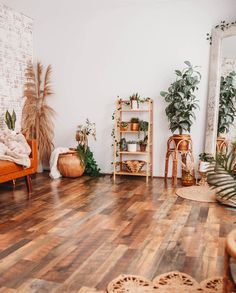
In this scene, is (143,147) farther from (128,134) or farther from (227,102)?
(227,102)

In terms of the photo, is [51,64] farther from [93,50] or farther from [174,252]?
[174,252]

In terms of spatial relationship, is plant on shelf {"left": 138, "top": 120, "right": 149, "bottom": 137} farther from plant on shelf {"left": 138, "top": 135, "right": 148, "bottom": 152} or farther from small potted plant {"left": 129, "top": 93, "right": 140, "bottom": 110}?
small potted plant {"left": 129, "top": 93, "right": 140, "bottom": 110}

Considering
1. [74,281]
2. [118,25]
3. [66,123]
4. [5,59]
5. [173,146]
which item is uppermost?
[118,25]

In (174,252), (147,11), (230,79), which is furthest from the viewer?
(147,11)

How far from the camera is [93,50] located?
516 cm

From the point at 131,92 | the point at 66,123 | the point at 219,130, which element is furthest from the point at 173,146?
the point at 66,123

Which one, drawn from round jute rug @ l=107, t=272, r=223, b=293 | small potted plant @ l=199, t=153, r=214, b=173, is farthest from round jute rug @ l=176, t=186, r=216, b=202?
round jute rug @ l=107, t=272, r=223, b=293

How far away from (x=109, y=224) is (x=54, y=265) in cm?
87

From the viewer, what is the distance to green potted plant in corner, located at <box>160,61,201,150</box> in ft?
14.5

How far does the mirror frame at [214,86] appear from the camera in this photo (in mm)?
4490

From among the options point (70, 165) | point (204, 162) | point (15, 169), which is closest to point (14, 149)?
point (15, 169)

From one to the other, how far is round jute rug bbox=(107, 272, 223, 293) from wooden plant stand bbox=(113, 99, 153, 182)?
278 centimetres

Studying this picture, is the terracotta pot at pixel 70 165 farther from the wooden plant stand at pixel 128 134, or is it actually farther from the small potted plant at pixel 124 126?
the small potted plant at pixel 124 126

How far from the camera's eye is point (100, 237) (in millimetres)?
2557
